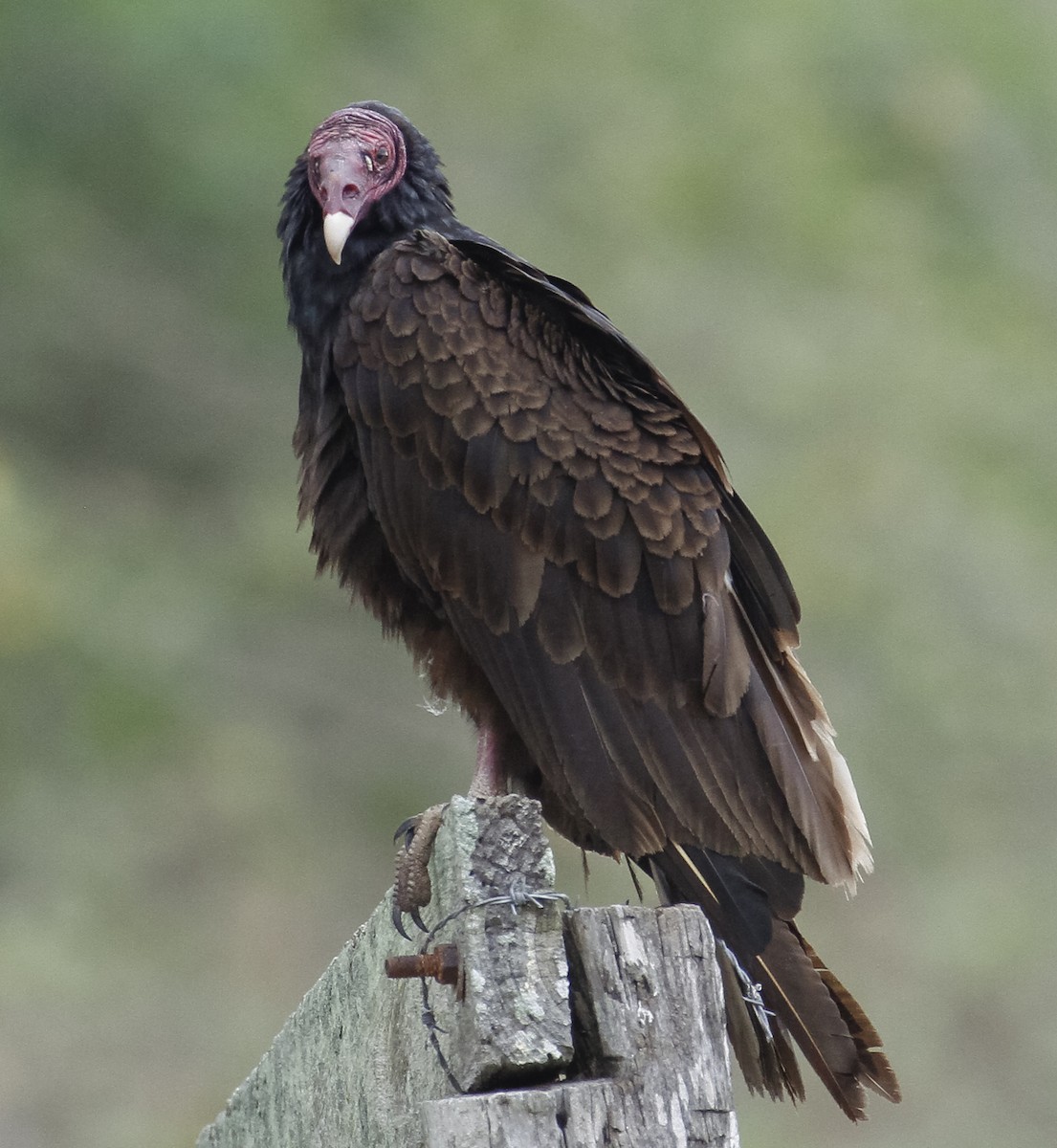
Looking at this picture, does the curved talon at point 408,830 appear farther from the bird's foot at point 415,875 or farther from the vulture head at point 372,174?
the vulture head at point 372,174

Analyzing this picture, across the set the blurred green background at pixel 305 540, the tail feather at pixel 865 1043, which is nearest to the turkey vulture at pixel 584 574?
the tail feather at pixel 865 1043

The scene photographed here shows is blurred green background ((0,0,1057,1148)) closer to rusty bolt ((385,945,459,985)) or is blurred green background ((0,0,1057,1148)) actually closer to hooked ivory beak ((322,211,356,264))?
hooked ivory beak ((322,211,356,264))

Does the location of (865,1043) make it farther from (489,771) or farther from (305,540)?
(305,540)

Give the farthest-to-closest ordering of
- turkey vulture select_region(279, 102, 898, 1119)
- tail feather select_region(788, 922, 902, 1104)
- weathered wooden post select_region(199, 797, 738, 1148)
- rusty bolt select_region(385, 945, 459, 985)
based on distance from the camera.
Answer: turkey vulture select_region(279, 102, 898, 1119) < tail feather select_region(788, 922, 902, 1104) < rusty bolt select_region(385, 945, 459, 985) < weathered wooden post select_region(199, 797, 738, 1148)

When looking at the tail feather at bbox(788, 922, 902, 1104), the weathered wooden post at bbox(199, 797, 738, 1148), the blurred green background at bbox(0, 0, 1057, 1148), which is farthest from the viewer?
the blurred green background at bbox(0, 0, 1057, 1148)

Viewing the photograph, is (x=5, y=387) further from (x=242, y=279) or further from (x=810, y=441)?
(x=810, y=441)

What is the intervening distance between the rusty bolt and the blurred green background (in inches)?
216

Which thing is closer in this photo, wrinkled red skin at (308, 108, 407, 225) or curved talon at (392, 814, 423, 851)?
curved talon at (392, 814, 423, 851)

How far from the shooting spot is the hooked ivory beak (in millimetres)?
2707

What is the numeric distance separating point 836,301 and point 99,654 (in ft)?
16.3

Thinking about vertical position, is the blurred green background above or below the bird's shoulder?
above

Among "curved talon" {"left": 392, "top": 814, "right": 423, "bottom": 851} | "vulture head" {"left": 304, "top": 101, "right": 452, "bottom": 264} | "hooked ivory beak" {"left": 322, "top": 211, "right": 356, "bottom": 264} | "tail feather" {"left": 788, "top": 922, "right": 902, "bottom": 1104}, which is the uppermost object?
"vulture head" {"left": 304, "top": 101, "right": 452, "bottom": 264}

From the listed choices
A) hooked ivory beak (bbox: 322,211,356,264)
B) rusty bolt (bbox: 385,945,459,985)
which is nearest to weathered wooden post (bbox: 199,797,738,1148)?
rusty bolt (bbox: 385,945,459,985)

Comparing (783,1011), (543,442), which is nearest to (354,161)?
(543,442)
